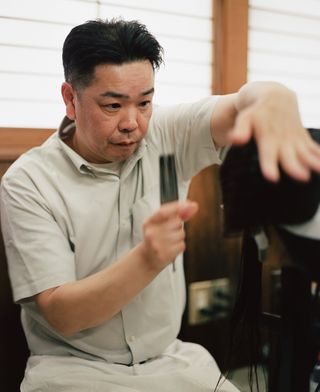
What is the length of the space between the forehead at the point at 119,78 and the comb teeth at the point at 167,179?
39cm

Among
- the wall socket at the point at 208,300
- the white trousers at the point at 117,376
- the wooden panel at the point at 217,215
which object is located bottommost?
the wall socket at the point at 208,300

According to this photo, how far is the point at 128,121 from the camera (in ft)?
3.67

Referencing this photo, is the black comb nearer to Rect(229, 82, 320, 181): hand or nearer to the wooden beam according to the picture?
Rect(229, 82, 320, 181): hand

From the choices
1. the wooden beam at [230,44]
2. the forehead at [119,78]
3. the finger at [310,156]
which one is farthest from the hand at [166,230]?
the wooden beam at [230,44]

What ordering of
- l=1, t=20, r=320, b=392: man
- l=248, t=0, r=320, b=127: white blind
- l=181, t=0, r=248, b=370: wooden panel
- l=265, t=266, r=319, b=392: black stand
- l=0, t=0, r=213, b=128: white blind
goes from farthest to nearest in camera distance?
1. l=248, t=0, r=320, b=127: white blind
2. l=181, t=0, r=248, b=370: wooden panel
3. l=0, t=0, r=213, b=128: white blind
4. l=1, t=20, r=320, b=392: man
5. l=265, t=266, r=319, b=392: black stand

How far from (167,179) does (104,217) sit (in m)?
0.50

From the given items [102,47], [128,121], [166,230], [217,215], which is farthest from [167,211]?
[217,215]

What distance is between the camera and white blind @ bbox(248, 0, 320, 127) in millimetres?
1979

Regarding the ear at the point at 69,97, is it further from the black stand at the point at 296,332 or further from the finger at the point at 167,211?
the black stand at the point at 296,332

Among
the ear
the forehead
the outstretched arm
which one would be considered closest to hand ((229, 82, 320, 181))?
the outstretched arm

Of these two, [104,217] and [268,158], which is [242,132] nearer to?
[268,158]

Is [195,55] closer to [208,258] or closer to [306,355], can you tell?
[208,258]

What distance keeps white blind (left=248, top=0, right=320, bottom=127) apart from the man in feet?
2.85

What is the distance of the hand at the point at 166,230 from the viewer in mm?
761
